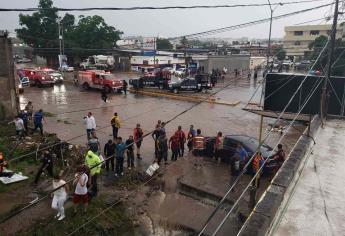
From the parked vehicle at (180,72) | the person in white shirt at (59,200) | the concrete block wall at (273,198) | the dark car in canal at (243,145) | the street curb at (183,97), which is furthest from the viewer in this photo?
the parked vehicle at (180,72)

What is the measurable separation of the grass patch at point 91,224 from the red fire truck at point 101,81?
23.5 metres

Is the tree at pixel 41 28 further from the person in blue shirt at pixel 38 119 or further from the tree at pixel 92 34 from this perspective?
→ the person in blue shirt at pixel 38 119

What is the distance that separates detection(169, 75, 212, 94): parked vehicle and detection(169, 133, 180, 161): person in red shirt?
18905mm

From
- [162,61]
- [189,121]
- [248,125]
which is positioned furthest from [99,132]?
[162,61]

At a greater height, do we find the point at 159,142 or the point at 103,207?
the point at 159,142

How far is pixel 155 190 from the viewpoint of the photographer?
12617mm

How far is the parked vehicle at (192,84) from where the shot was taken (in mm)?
33781

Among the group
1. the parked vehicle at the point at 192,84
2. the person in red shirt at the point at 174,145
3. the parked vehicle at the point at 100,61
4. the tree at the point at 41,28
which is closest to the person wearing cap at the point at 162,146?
the person in red shirt at the point at 174,145

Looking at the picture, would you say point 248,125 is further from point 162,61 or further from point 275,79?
point 162,61

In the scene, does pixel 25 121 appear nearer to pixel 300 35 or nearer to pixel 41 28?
pixel 41 28

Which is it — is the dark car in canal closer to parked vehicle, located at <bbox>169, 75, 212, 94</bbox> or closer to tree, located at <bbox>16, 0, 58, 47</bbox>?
parked vehicle, located at <bbox>169, 75, 212, 94</bbox>

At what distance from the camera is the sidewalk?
20.1ft

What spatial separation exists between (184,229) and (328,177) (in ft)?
13.9

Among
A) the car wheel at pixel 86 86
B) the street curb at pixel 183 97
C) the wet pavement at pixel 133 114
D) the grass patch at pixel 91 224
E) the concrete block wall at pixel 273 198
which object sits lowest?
the grass patch at pixel 91 224
